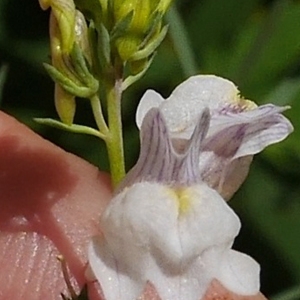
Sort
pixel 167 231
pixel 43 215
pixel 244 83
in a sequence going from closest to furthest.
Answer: pixel 167 231
pixel 43 215
pixel 244 83

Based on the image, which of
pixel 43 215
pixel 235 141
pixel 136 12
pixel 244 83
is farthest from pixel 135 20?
pixel 244 83

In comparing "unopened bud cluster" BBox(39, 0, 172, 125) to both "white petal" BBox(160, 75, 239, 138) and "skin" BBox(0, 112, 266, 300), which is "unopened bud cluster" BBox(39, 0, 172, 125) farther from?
"skin" BBox(0, 112, 266, 300)

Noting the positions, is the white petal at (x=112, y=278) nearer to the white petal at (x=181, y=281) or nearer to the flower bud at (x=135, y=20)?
the white petal at (x=181, y=281)

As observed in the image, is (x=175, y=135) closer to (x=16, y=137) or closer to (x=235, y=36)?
(x=16, y=137)

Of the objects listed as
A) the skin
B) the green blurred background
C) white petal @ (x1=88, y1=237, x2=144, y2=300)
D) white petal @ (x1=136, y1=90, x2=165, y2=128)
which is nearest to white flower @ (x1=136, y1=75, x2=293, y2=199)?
white petal @ (x1=136, y1=90, x2=165, y2=128)

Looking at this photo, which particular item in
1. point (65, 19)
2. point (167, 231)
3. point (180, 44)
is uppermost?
point (65, 19)

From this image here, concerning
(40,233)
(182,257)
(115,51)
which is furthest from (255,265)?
(40,233)

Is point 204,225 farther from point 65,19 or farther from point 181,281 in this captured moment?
point 65,19

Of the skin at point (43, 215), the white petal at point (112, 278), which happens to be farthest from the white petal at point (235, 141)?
the skin at point (43, 215)
